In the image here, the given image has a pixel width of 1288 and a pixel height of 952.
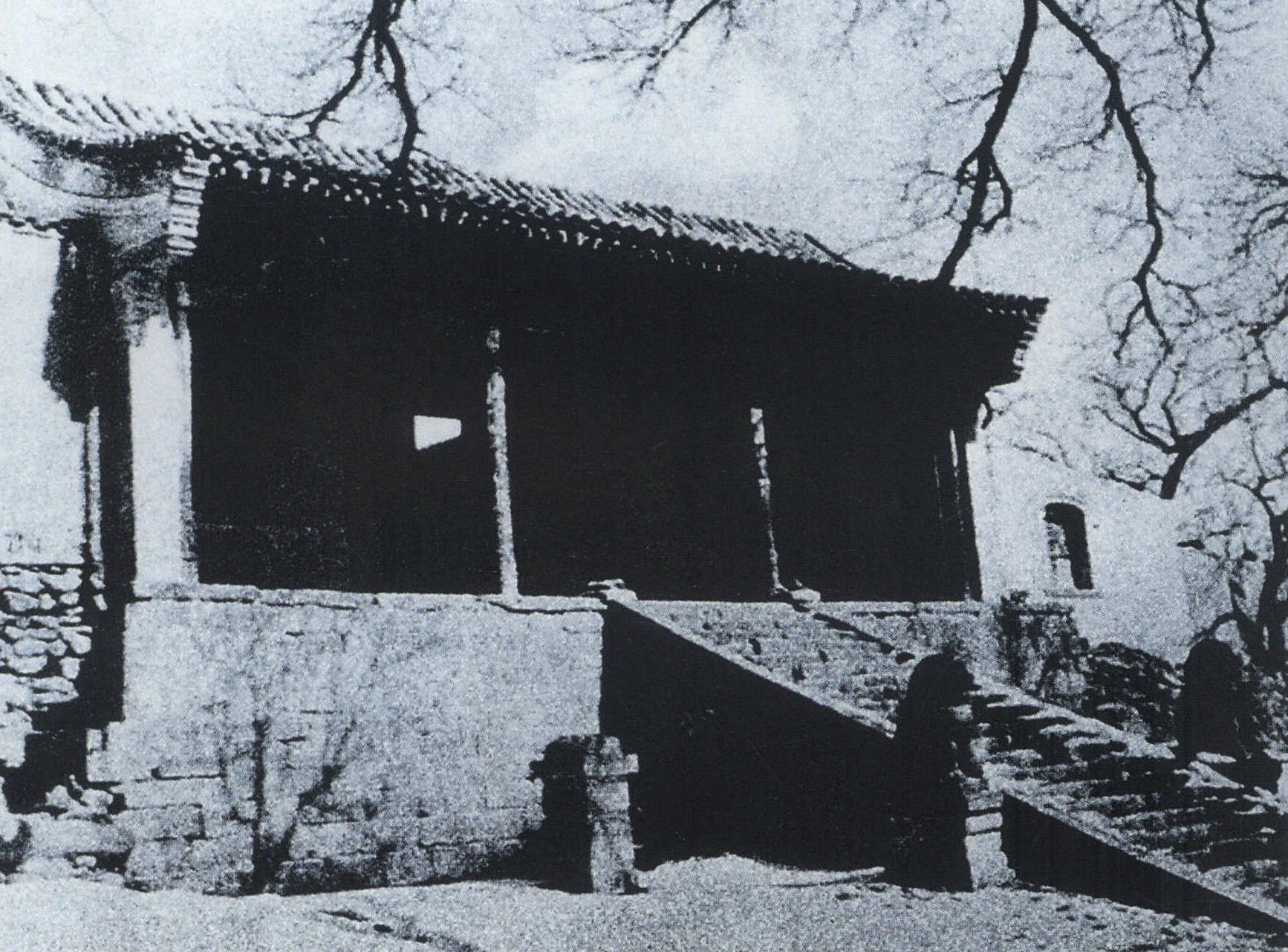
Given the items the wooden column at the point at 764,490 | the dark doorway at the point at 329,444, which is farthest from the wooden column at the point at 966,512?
the dark doorway at the point at 329,444

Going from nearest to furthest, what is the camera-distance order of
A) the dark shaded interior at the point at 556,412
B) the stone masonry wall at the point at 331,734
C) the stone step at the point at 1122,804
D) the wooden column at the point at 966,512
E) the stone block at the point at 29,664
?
the stone masonry wall at the point at 331,734 < the stone step at the point at 1122,804 < the stone block at the point at 29,664 < the dark shaded interior at the point at 556,412 < the wooden column at the point at 966,512

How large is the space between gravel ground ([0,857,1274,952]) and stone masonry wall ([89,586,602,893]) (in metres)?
0.51

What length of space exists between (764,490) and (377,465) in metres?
4.54

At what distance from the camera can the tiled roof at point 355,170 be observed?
9648 millimetres

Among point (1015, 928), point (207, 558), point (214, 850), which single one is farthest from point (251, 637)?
point (1015, 928)

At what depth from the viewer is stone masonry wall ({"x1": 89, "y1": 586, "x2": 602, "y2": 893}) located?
26.4ft

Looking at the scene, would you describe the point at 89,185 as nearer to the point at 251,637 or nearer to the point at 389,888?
the point at 251,637

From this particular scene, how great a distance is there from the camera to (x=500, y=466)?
1115 cm

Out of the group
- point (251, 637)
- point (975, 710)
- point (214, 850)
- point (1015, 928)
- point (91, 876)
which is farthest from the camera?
point (975, 710)

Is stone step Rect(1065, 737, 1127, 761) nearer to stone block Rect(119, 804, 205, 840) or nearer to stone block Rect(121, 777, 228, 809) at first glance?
stone block Rect(121, 777, 228, 809)

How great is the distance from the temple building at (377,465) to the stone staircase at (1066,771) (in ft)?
5.03

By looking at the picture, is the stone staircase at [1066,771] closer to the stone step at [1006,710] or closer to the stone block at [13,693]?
the stone step at [1006,710]

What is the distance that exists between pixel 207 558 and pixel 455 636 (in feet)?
10.3

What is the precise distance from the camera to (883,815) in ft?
28.1
